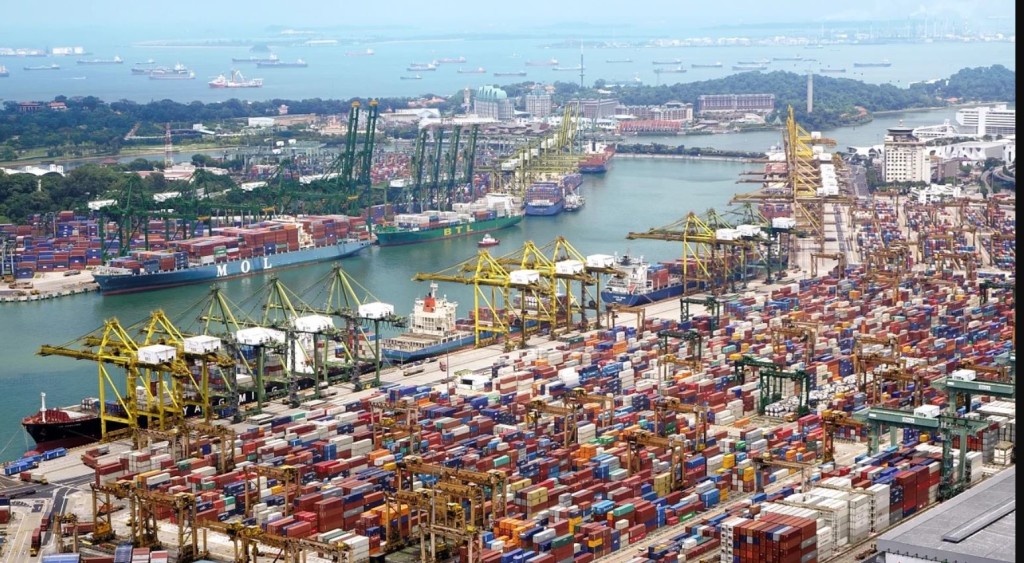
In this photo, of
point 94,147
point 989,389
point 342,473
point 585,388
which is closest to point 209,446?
point 342,473

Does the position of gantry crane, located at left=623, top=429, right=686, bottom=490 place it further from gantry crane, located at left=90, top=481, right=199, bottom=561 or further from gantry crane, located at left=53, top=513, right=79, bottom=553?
gantry crane, located at left=53, top=513, right=79, bottom=553

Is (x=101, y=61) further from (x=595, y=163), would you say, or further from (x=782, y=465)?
(x=782, y=465)

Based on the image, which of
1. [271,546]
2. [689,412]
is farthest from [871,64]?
[271,546]

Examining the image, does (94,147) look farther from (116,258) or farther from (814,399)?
(814,399)

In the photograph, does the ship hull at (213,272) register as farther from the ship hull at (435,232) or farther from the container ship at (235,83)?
the container ship at (235,83)

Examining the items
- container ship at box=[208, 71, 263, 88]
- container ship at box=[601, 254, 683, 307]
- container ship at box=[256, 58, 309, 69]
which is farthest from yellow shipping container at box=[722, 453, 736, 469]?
container ship at box=[256, 58, 309, 69]

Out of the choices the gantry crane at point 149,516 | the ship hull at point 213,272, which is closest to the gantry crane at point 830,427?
the gantry crane at point 149,516

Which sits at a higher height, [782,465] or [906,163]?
[906,163]
